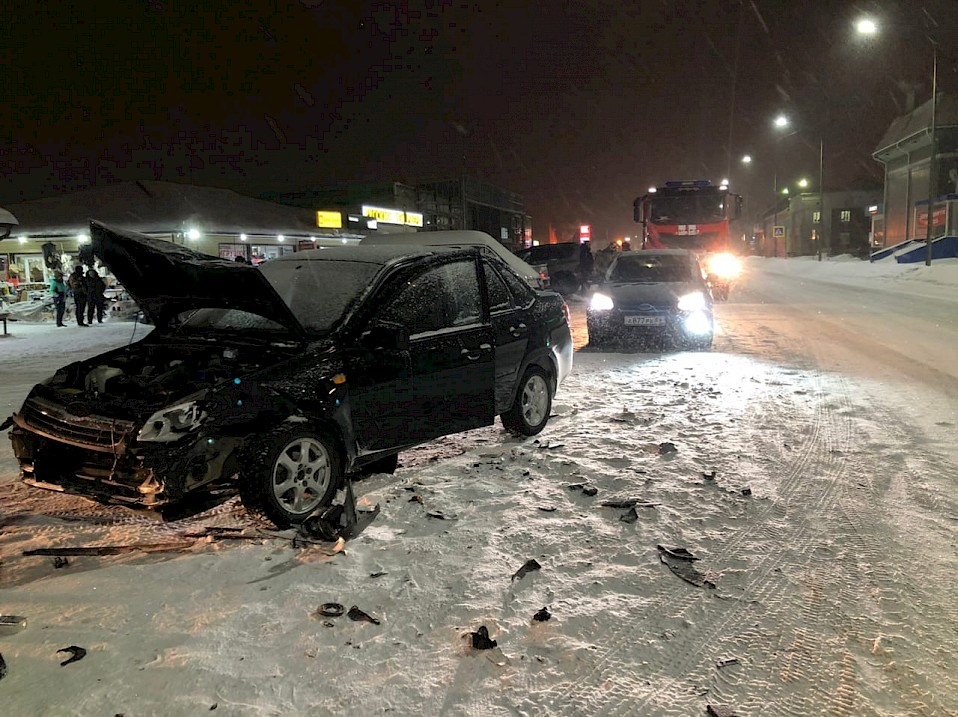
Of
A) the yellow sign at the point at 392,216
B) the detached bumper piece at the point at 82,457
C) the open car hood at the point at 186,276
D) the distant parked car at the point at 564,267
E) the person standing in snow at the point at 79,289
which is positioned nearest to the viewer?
the detached bumper piece at the point at 82,457

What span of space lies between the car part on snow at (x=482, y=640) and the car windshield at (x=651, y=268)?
949cm

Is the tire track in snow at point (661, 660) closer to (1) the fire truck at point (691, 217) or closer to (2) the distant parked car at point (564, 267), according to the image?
(2) the distant parked car at point (564, 267)

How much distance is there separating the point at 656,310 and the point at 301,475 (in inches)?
311

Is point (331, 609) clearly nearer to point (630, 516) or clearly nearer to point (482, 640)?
point (482, 640)

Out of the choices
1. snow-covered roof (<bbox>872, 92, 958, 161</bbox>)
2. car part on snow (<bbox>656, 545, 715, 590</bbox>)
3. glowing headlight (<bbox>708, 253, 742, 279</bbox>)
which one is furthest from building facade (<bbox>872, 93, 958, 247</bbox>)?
car part on snow (<bbox>656, 545, 715, 590</bbox>)

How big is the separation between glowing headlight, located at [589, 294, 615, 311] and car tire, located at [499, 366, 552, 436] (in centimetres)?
500

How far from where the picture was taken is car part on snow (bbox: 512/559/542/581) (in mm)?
3533

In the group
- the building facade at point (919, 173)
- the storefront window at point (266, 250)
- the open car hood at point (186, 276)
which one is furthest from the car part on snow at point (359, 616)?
the building facade at point (919, 173)

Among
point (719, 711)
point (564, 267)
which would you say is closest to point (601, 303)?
point (719, 711)

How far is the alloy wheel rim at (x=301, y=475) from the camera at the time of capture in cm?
396

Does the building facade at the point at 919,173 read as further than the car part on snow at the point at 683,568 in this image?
Yes

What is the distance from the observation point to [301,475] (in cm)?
409

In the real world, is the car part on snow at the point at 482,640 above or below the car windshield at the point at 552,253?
below

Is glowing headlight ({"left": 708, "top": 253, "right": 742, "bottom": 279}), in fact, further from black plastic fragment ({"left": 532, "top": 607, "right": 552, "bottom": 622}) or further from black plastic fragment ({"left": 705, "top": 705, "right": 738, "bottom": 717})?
black plastic fragment ({"left": 705, "top": 705, "right": 738, "bottom": 717})
